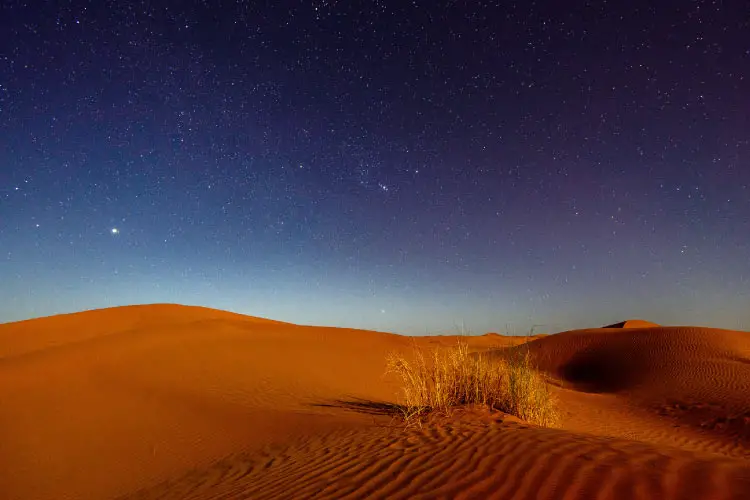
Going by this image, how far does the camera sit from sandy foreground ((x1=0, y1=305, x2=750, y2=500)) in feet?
11.9

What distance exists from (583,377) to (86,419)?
70.3 feet

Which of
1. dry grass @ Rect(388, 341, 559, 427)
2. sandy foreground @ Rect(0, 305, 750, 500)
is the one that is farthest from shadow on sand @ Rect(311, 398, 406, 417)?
dry grass @ Rect(388, 341, 559, 427)

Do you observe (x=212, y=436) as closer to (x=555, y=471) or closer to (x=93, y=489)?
(x=93, y=489)

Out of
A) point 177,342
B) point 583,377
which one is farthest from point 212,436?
point 583,377

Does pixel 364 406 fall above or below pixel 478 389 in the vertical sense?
below

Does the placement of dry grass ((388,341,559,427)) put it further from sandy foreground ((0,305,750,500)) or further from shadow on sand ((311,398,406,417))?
shadow on sand ((311,398,406,417))

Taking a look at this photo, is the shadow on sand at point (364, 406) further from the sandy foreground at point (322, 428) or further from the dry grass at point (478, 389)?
the dry grass at point (478, 389)

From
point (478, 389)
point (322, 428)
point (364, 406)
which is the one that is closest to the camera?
point (478, 389)

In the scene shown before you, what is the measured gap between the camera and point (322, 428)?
758 centimetres

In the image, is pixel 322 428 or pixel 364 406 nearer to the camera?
pixel 322 428

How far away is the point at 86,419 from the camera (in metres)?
9.39

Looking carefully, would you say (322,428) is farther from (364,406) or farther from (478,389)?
(478,389)

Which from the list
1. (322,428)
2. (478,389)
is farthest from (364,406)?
(478,389)

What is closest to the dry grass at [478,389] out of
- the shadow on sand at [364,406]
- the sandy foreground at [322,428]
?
the sandy foreground at [322,428]
